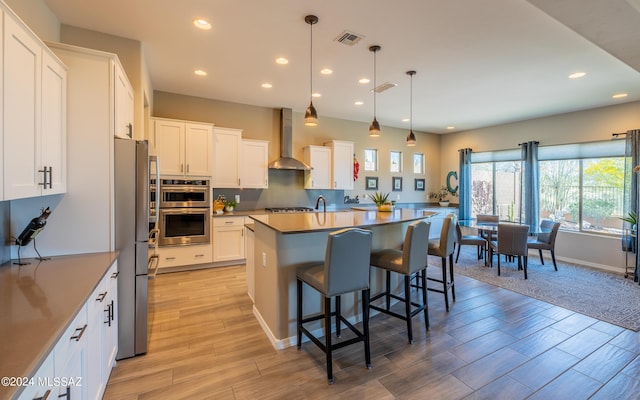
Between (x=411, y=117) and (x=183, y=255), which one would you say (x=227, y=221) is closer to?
(x=183, y=255)

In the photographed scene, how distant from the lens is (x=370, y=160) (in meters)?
7.50

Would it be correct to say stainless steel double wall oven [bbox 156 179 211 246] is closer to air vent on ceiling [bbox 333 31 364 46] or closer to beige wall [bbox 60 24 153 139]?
beige wall [bbox 60 24 153 139]

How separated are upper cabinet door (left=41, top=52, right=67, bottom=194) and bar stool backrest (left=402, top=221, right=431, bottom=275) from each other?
2.76 metres

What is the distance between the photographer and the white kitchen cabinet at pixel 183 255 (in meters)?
4.67

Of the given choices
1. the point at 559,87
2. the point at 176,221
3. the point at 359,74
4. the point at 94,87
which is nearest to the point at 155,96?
the point at 176,221

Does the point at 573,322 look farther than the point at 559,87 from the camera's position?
No

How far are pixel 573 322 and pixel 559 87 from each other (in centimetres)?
347

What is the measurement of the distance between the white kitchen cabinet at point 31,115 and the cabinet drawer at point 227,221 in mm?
2883

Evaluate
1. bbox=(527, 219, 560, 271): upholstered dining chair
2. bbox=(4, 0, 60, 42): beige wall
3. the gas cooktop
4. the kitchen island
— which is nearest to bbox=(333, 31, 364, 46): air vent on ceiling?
the kitchen island

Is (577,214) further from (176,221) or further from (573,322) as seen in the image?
(176,221)

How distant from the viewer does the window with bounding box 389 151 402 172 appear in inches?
308

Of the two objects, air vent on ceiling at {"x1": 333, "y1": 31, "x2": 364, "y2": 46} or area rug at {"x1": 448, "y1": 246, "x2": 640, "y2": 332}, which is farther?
area rug at {"x1": 448, "y1": 246, "x2": 640, "y2": 332}

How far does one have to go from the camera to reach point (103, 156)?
2330 mm

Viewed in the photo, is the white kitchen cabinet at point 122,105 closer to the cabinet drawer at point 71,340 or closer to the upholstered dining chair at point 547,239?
the cabinet drawer at point 71,340
